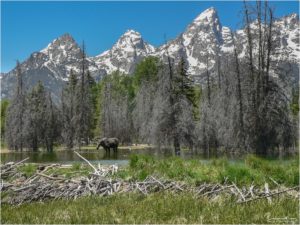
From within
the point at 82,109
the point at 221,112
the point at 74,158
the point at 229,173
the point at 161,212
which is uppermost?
the point at 82,109

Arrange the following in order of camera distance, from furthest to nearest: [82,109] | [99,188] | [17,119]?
[82,109] → [17,119] → [99,188]

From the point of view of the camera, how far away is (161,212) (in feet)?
29.3

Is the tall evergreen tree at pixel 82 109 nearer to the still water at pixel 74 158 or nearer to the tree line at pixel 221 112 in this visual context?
the tree line at pixel 221 112

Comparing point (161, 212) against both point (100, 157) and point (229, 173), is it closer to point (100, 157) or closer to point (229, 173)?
point (229, 173)

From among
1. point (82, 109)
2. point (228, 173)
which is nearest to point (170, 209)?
point (228, 173)

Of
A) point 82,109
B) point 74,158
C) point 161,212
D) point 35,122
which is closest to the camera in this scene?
point 161,212

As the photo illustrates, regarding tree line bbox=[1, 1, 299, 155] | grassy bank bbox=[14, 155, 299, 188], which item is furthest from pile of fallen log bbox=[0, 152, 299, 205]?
tree line bbox=[1, 1, 299, 155]

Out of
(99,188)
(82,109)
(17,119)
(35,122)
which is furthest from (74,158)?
(82,109)

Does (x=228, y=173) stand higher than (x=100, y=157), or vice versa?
(x=100, y=157)

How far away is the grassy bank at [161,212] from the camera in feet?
27.2

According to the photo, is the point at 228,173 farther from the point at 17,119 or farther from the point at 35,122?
the point at 17,119

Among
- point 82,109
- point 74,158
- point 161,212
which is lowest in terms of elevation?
point 161,212

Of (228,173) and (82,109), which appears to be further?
(82,109)

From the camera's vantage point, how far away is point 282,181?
45.7 ft
